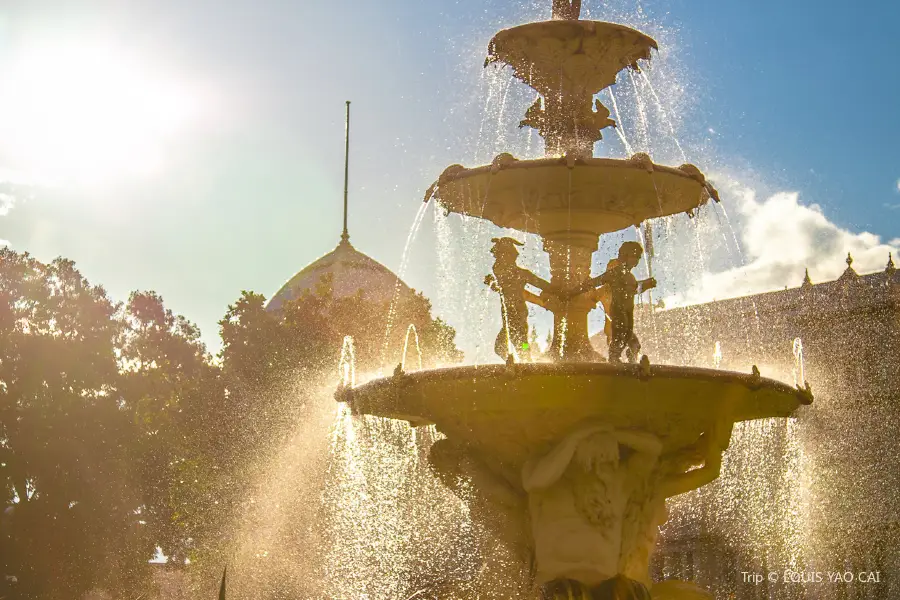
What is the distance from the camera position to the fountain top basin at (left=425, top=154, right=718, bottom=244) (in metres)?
10.9

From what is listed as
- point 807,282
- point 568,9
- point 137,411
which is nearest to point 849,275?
point 807,282

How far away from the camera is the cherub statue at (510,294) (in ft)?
36.7

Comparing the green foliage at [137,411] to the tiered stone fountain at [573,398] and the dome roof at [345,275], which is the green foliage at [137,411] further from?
the tiered stone fountain at [573,398]

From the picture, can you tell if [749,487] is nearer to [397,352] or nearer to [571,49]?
[397,352]

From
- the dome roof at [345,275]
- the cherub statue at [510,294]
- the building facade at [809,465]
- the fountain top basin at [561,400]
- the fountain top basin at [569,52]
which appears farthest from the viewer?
the dome roof at [345,275]

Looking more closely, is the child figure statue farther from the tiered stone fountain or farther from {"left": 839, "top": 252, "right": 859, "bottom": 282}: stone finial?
{"left": 839, "top": 252, "right": 859, "bottom": 282}: stone finial

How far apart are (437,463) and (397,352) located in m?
20.5

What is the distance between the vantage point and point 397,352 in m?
31.5

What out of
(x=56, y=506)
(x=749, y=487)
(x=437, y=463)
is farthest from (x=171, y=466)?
(x=437, y=463)

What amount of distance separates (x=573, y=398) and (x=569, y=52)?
11.7 ft

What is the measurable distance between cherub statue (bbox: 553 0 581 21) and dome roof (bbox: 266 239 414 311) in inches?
1029

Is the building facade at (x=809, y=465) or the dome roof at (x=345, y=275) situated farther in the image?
Answer: the dome roof at (x=345, y=275)

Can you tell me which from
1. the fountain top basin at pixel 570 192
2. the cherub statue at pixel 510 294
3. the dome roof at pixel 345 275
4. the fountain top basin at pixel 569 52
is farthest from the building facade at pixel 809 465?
the cherub statue at pixel 510 294

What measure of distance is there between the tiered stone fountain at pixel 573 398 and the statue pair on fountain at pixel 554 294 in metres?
0.12
